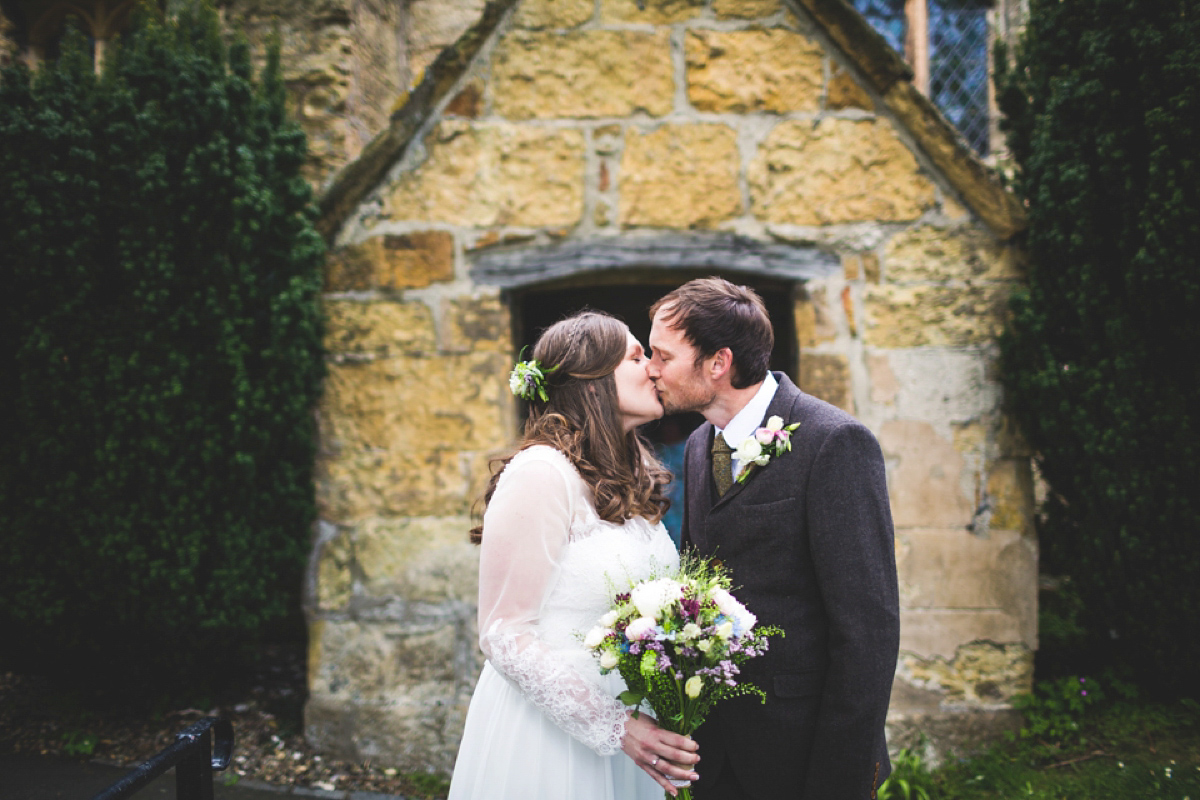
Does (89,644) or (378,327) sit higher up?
(378,327)

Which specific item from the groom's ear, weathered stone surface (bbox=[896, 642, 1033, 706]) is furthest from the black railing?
weathered stone surface (bbox=[896, 642, 1033, 706])

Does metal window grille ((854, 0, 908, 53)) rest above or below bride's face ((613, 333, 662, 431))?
above

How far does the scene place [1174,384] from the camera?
2832 millimetres

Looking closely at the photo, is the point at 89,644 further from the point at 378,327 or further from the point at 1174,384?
the point at 1174,384

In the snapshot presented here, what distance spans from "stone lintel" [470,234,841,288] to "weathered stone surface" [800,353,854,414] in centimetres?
41

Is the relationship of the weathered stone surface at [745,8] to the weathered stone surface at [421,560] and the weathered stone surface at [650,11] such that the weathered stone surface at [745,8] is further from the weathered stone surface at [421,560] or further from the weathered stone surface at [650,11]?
the weathered stone surface at [421,560]

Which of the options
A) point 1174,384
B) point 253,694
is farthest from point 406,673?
point 1174,384

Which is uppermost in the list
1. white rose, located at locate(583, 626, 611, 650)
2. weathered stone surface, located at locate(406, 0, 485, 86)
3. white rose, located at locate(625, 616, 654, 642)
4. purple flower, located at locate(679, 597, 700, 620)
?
weathered stone surface, located at locate(406, 0, 485, 86)

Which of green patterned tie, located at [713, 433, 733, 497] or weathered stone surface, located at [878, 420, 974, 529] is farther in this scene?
weathered stone surface, located at [878, 420, 974, 529]

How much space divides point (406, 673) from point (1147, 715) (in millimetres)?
3464

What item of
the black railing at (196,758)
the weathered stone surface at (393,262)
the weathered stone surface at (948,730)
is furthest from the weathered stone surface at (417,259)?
the weathered stone surface at (948,730)

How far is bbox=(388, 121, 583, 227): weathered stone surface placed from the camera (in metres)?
3.36

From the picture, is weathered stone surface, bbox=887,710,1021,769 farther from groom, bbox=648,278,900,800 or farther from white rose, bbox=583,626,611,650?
white rose, bbox=583,626,611,650

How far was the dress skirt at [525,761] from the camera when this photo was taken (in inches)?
78.0
